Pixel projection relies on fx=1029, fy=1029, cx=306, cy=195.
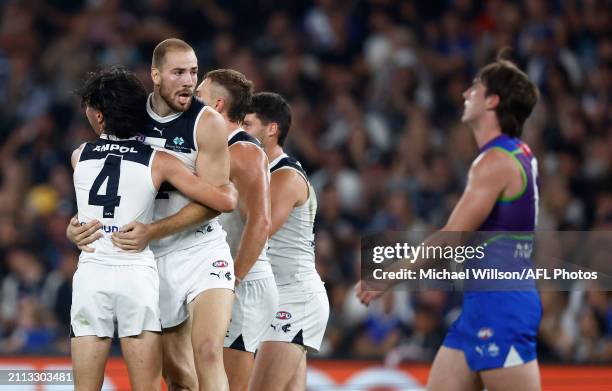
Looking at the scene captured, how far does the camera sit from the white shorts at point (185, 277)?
5.84 m

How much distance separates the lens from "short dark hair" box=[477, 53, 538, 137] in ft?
17.3

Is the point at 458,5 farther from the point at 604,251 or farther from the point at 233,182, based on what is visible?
the point at 233,182

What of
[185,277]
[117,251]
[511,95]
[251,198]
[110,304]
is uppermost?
[511,95]

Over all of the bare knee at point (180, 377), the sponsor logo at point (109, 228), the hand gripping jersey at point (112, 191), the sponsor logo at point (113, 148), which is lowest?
the bare knee at point (180, 377)

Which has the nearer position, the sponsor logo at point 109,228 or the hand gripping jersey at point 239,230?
the sponsor logo at point 109,228

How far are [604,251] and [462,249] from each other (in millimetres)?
3967

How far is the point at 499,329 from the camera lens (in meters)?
5.04

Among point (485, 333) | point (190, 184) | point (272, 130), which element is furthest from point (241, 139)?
point (485, 333)

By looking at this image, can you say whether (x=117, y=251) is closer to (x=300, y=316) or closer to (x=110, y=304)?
(x=110, y=304)

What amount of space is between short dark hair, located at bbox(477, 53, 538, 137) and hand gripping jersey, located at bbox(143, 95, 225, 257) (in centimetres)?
169

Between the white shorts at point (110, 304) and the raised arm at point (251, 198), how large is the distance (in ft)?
2.89

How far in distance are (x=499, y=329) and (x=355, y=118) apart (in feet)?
25.7

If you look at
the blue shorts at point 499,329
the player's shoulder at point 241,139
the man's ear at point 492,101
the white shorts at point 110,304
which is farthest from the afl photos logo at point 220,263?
the man's ear at point 492,101

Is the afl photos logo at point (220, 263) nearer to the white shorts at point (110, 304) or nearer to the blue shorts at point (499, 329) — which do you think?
the white shorts at point (110, 304)
